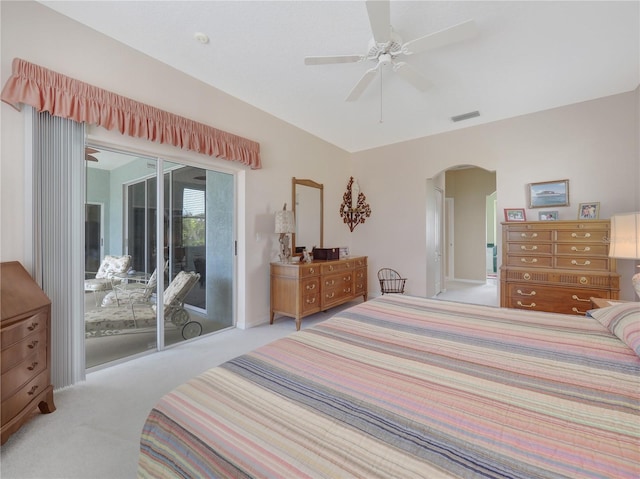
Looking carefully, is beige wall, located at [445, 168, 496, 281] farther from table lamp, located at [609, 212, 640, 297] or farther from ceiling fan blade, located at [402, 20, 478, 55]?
ceiling fan blade, located at [402, 20, 478, 55]

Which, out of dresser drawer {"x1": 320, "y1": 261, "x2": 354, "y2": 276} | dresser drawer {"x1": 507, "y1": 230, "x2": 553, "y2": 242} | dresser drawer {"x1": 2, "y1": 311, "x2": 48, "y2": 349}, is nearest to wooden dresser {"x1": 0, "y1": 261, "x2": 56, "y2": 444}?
dresser drawer {"x1": 2, "y1": 311, "x2": 48, "y2": 349}

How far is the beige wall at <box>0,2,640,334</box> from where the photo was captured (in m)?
2.08

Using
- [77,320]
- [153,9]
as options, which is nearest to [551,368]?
[77,320]

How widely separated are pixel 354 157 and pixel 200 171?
3190 millimetres

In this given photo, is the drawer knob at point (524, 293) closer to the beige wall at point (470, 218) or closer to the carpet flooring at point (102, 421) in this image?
the carpet flooring at point (102, 421)

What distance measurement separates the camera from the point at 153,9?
2170 mm

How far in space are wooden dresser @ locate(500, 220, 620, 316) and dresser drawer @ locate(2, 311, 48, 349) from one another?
14.7 feet

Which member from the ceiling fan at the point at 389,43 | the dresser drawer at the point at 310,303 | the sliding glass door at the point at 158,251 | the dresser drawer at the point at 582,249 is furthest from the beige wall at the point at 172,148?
the dresser drawer at the point at 582,249

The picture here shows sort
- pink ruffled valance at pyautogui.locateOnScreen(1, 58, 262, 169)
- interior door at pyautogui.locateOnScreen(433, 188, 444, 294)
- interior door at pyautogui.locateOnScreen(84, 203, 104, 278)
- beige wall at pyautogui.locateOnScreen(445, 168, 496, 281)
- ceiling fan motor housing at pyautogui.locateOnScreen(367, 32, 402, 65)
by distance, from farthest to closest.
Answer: beige wall at pyautogui.locateOnScreen(445, 168, 496, 281) < interior door at pyautogui.locateOnScreen(433, 188, 444, 294) < interior door at pyautogui.locateOnScreen(84, 203, 104, 278) < ceiling fan motor housing at pyautogui.locateOnScreen(367, 32, 402, 65) < pink ruffled valance at pyautogui.locateOnScreen(1, 58, 262, 169)

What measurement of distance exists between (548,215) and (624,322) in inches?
110

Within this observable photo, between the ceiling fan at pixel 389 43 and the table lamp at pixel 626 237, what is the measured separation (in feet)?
5.91

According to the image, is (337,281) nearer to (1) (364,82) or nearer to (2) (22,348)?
(1) (364,82)

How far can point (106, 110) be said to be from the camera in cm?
234

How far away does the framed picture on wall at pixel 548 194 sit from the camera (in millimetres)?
3646
